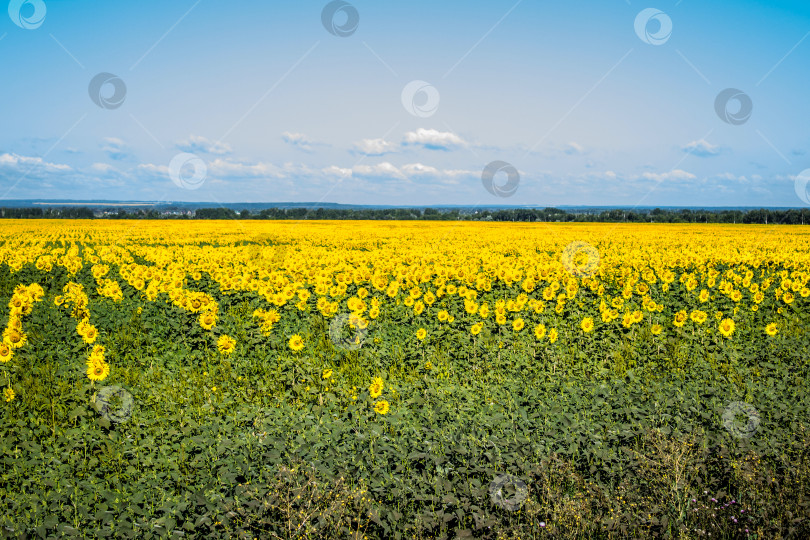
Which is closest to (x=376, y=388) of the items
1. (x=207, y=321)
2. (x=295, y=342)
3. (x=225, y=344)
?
(x=295, y=342)

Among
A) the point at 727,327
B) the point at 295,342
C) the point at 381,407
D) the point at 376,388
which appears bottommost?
the point at 381,407

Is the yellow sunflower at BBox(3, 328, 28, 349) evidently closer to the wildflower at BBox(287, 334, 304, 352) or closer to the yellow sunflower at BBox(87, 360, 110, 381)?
the yellow sunflower at BBox(87, 360, 110, 381)

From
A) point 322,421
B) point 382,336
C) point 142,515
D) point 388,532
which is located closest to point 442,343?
point 382,336

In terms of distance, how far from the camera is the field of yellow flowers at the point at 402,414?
3.76m

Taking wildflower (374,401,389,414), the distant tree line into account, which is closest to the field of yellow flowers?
wildflower (374,401,389,414)

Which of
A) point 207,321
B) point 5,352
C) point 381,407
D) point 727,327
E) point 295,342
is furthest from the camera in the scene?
point 727,327

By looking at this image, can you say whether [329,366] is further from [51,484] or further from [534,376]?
[51,484]

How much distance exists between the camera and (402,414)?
17.5ft

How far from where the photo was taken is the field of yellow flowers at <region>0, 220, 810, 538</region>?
12.3ft

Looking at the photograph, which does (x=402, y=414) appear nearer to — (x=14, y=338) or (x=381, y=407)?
(x=381, y=407)

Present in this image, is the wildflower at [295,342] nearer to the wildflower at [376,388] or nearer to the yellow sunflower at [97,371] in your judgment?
the wildflower at [376,388]

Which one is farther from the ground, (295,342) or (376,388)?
(295,342)

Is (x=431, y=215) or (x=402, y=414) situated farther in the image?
(x=431, y=215)

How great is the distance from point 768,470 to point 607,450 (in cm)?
127
